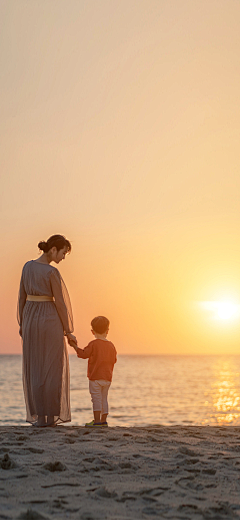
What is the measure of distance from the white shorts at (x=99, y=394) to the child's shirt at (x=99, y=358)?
0.22 feet

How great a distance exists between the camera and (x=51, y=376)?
6238 millimetres

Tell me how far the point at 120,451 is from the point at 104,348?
224 centimetres

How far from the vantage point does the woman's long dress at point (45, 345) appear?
6.19 m

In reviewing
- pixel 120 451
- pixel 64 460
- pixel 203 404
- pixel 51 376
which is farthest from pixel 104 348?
pixel 203 404

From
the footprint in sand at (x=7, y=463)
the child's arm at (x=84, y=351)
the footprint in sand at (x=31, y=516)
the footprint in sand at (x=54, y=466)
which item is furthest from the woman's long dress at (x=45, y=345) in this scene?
the footprint in sand at (x=31, y=516)

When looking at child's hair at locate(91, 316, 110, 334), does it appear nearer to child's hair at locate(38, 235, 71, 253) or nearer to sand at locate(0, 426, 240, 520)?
child's hair at locate(38, 235, 71, 253)

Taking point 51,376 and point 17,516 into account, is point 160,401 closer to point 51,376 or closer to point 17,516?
point 51,376

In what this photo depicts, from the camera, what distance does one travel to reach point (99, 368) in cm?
666

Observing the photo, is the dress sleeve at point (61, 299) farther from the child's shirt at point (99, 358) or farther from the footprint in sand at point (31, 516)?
the footprint in sand at point (31, 516)

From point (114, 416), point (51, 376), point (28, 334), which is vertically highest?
point (28, 334)

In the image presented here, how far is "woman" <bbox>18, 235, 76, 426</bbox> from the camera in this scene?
20.3 ft

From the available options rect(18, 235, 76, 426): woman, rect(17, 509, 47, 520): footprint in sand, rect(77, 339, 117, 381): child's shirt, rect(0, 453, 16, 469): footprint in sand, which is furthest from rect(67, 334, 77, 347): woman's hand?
rect(17, 509, 47, 520): footprint in sand

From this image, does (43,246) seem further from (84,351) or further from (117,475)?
(117,475)

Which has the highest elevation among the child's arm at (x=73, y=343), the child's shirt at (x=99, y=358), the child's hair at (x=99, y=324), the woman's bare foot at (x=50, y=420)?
the child's hair at (x=99, y=324)
